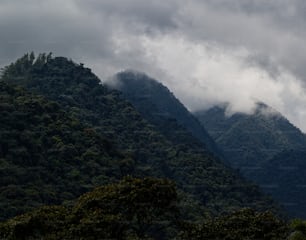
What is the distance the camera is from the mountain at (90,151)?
84.9 metres

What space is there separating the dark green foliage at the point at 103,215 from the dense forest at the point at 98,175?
57 millimetres

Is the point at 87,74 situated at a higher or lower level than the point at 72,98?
higher

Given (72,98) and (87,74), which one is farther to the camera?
(87,74)

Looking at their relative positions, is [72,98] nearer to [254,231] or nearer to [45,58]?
[45,58]

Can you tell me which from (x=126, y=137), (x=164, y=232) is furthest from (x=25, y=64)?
(x=164, y=232)

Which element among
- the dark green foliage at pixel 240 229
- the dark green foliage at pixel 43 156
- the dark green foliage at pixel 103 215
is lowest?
the dark green foliage at pixel 240 229

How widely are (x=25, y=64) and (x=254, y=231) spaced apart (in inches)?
6190

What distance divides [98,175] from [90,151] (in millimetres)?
5790

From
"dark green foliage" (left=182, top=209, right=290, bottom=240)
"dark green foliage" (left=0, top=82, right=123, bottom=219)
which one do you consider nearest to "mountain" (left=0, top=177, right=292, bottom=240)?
"dark green foliage" (left=182, top=209, right=290, bottom=240)

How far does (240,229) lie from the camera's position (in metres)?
30.5

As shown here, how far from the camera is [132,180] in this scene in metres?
32.3

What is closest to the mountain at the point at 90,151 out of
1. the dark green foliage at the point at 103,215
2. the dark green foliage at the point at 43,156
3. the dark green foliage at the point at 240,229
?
the dark green foliage at the point at 43,156

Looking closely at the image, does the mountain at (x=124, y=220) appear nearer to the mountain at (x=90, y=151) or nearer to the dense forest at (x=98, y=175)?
the dense forest at (x=98, y=175)

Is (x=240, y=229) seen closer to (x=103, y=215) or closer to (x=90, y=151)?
(x=103, y=215)
